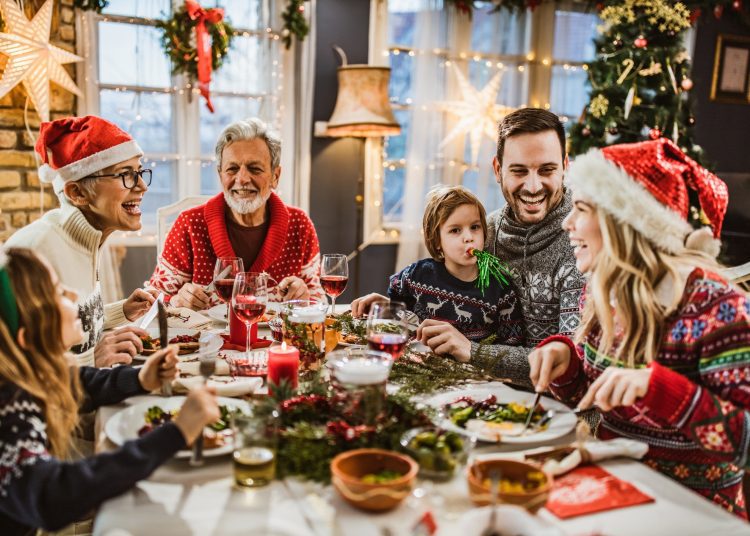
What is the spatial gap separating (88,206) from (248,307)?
0.78 metres

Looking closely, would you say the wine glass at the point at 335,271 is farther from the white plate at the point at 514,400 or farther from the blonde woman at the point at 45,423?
the blonde woman at the point at 45,423

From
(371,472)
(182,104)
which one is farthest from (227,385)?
(182,104)

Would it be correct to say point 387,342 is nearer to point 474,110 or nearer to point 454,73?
point 474,110

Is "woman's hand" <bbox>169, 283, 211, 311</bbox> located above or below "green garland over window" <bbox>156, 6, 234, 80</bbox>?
below

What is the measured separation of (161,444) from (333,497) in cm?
29

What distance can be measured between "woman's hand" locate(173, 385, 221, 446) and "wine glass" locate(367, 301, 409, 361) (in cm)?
49

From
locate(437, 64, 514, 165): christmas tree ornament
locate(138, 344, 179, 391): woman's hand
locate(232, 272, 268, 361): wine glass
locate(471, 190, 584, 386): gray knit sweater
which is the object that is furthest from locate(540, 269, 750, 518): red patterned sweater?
locate(437, 64, 514, 165): christmas tree ornament

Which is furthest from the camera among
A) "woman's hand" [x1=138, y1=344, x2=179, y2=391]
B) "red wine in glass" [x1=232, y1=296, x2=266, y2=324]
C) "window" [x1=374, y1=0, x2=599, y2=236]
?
"window" [x1=374, y1=0, x2=599, y2=236]

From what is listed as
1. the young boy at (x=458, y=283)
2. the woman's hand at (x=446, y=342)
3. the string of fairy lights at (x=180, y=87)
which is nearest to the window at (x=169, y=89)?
the string of fairy lights at (x=180, y=87)

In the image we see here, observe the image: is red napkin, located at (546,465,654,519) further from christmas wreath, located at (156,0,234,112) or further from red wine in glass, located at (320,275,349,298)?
christmas wreath, located at (156,0,234,112)

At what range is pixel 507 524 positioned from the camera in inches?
36.7

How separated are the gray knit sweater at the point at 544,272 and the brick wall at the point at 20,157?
274 cm

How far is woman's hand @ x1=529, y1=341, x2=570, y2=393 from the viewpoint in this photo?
4.79 ft

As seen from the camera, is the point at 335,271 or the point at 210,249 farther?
the point at 210,249
